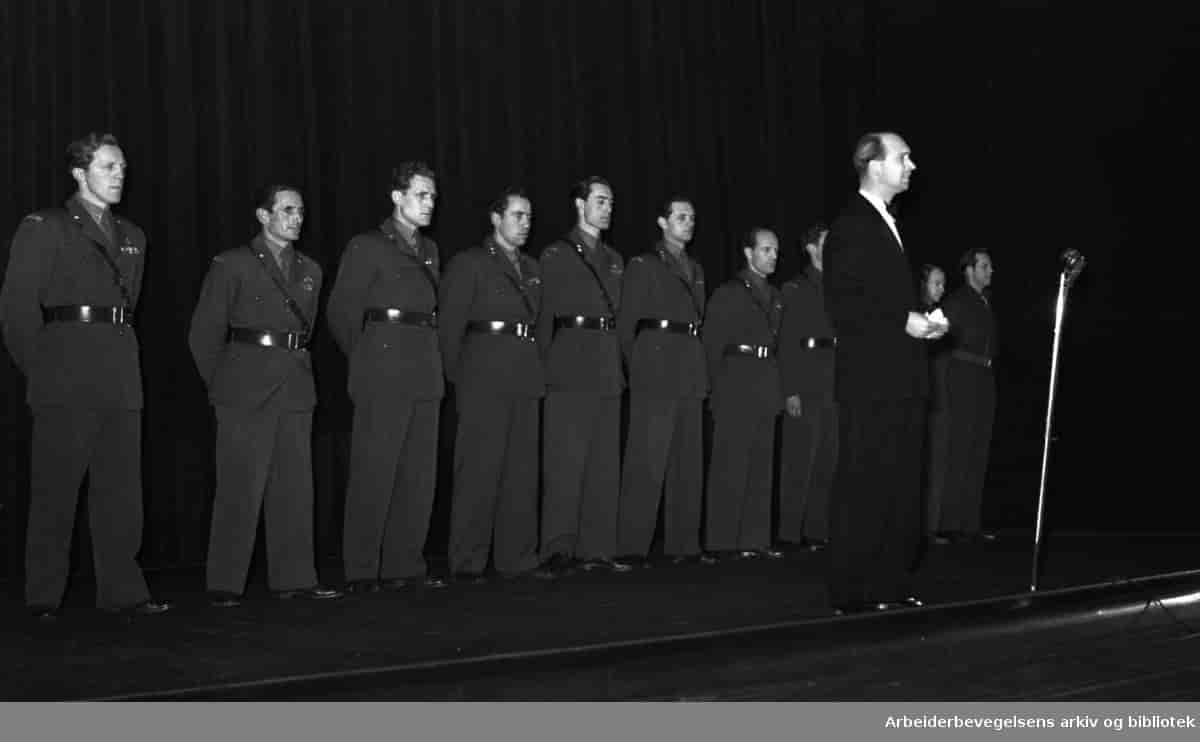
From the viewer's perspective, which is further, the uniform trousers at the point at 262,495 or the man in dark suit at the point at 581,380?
the man in dark suit at the point at 581,380

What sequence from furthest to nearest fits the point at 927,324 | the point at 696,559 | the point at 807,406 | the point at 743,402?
the point at 807,406 → the point at 743,402 → the point at 696,559 → the point at 927,324

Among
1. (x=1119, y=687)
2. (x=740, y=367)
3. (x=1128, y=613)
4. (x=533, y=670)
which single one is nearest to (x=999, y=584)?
(x=1128, y=613)

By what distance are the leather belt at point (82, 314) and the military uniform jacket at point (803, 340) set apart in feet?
10.4

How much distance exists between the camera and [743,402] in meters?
7.25

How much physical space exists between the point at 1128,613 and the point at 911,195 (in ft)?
14.4

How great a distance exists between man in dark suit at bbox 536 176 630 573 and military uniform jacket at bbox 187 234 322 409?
1.24m

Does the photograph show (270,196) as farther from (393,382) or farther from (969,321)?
(969,321)

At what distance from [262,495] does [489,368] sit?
0.98m

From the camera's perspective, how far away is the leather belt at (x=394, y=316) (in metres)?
6.00

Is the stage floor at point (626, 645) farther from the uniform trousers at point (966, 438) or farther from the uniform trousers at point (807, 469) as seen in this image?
the uniform trousers at point (966, 438)

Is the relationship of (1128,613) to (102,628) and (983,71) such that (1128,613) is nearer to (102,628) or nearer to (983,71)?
(102,628)

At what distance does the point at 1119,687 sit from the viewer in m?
3.99

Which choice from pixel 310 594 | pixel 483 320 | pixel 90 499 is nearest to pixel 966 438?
pixel 483 320

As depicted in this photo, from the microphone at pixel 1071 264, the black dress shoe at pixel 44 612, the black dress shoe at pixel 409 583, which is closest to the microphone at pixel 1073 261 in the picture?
the microphone at pixel 1071 264
